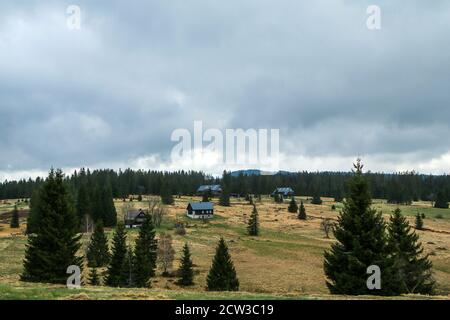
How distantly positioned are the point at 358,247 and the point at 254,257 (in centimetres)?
Answer: 4379

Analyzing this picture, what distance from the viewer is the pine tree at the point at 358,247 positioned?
987 inches

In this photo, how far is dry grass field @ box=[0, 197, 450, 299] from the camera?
686 inches

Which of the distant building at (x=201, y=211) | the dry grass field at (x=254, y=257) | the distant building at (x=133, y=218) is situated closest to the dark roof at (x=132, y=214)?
the distant building at (x=133, y=218)

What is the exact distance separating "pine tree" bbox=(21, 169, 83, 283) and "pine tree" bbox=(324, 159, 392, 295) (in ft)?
66.7

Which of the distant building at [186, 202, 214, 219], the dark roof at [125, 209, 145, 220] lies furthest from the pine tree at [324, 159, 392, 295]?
the distant building at [186, 202, 214, 219]

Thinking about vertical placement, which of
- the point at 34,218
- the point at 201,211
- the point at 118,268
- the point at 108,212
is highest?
the point at 34,218

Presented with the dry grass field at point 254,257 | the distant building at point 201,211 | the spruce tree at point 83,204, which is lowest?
the dry grass field at point 254,257

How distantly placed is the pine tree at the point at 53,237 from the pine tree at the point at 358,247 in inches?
800

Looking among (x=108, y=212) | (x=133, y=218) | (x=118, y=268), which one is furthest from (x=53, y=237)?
(x=108, y=212)

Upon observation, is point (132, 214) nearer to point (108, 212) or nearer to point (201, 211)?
point (108, 212)

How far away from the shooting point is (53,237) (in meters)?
31.3

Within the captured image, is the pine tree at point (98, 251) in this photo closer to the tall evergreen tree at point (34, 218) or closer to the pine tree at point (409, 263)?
the tall evergreen tree at point (34, 218)

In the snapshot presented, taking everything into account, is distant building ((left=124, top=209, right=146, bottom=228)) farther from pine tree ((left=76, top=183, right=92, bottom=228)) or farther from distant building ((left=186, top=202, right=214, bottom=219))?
distant building ((left=186, top=202, right=214, bottom=219))
